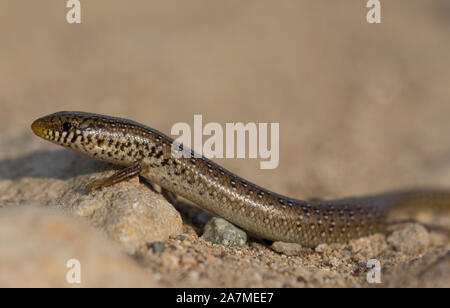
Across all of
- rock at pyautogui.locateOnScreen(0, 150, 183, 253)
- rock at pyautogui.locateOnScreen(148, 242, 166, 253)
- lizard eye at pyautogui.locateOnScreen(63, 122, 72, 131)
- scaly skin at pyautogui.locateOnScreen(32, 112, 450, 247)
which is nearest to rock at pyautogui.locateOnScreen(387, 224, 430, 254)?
scaly skin at pyautogui.locateOnScreen(32, 112, 450, 247)

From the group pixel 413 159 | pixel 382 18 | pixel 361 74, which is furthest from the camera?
pixel 382 18

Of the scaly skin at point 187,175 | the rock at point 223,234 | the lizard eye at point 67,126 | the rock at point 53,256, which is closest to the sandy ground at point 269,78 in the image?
the rock at point 223,234

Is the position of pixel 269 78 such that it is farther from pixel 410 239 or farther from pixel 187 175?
pixel 187 175

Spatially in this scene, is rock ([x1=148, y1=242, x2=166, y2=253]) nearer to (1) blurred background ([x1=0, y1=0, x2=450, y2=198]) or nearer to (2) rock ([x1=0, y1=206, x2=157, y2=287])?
(2) rock ([x1=0, y1=206, x2=157, y2=287])

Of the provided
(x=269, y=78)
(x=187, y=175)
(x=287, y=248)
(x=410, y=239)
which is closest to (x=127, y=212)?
(x=187, y=175)

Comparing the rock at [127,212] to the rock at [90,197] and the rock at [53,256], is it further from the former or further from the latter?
the rock at [53,256]

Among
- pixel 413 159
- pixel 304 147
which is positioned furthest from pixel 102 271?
pixel 413 159

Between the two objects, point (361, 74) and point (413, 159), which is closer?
point (413, 159)
